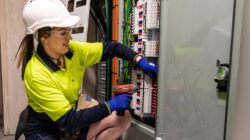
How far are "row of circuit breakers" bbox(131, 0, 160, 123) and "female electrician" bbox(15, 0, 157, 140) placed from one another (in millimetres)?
59

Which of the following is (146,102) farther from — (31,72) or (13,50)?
(13,50)

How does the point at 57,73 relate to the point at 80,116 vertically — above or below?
above

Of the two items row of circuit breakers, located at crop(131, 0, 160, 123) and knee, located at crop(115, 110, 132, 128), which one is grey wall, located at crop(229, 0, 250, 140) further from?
knee, located at crop(115, 110, 132, 128)

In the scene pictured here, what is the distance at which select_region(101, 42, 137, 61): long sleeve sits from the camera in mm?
1472

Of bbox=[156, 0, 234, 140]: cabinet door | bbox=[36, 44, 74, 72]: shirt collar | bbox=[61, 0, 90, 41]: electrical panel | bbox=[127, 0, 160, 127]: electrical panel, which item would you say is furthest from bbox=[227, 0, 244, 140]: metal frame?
bbox=[61, 0, 90, 41]: electrical panel

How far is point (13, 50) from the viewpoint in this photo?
2693 mm

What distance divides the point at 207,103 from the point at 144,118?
1.67 ft

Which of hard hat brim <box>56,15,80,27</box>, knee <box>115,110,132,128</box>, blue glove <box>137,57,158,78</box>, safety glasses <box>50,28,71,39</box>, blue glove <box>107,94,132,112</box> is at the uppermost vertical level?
hard hat brim <box>56,15,80,27</box>

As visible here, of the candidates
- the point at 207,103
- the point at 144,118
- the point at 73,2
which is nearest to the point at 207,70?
the point at 207,103

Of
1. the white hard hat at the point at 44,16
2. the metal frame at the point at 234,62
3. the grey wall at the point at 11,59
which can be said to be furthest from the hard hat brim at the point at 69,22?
the grey wall at the point at 11,59

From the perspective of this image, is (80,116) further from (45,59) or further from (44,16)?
(44,16)

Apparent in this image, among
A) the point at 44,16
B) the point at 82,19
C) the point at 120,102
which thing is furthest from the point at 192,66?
the point at 82,19

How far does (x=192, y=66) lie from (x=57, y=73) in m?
0.72

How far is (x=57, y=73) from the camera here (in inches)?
55.1
